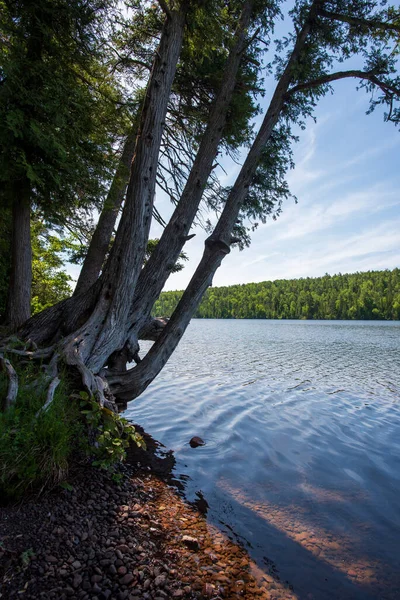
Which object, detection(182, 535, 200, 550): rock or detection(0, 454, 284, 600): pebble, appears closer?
detection(0, 454, 284, 600): pebble

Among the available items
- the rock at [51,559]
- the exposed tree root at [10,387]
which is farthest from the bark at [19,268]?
the rock at [51,559]

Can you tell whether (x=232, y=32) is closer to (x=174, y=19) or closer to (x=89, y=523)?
(x=174, y=19)

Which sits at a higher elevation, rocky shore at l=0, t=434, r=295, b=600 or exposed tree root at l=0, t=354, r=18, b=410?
exposed tree root at l=0, t=354, r=18, b=410

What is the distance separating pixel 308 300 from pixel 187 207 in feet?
370

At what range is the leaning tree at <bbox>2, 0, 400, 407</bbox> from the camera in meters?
5.78

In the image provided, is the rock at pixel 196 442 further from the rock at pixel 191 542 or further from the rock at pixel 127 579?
the rock at pixel 127 579

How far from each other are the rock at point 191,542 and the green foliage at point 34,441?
143 cm

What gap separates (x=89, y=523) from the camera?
10.1 feet

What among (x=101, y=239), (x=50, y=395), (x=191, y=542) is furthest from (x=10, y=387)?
(x=101, y=239)

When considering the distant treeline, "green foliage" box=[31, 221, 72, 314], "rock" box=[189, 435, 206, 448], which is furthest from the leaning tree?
the distant treeline

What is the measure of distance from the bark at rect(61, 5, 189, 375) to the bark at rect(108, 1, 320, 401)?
595 millimetres

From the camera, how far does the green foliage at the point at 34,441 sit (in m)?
3.02

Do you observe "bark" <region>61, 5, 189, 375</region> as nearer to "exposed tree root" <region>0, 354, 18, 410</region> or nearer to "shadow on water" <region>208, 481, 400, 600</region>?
"exposed tree root" <region>0, 354, 18, 410</region>

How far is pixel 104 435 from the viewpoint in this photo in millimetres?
3926
